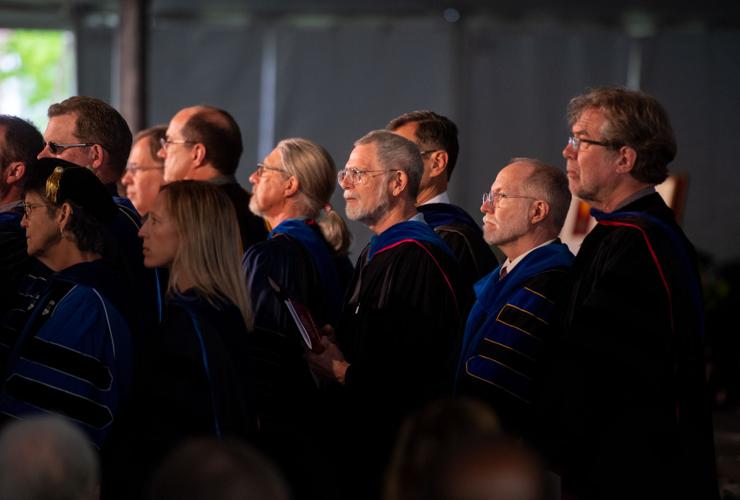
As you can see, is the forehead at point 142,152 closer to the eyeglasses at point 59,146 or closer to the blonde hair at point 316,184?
the blonde hair at point 316,184

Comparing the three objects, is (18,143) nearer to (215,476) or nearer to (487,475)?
(215,476)

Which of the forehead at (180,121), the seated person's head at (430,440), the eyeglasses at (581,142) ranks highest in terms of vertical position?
the eyeglasses at (581,142)

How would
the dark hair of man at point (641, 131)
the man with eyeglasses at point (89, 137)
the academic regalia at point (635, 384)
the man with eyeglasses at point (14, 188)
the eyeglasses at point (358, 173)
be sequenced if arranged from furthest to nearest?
1. the man with eyeglasses at point (89, 137)
2. the eyeglasses at point (358, 173)
3. the man with eyeglasses at point (14, 188)
4. the dark hair of man at point (641, 131)
5. the academic regalia at point (635, 384)

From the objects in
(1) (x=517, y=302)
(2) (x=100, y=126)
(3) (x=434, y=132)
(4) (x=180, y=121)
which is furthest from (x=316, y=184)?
(1) (x=517, y=302)

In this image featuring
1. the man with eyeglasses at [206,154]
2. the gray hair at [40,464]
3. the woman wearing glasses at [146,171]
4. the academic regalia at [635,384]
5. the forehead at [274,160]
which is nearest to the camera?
the gray hair at [40,464]

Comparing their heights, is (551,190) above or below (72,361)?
above

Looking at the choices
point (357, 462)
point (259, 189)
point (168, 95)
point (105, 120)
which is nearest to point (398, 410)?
point (357, 462)

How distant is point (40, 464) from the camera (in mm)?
1959

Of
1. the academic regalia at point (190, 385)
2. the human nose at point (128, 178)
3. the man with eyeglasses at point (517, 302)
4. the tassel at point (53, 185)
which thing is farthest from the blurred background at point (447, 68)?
the academic regalia at point (190, 385)

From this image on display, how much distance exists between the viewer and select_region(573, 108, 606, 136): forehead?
12.5 ft

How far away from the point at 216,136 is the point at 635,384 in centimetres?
264

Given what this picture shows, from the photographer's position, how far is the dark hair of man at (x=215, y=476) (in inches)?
71.1

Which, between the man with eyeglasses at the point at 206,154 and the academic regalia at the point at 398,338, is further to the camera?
the man with eyeglasses at the point at 206,154

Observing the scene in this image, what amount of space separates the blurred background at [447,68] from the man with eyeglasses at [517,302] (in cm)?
640
